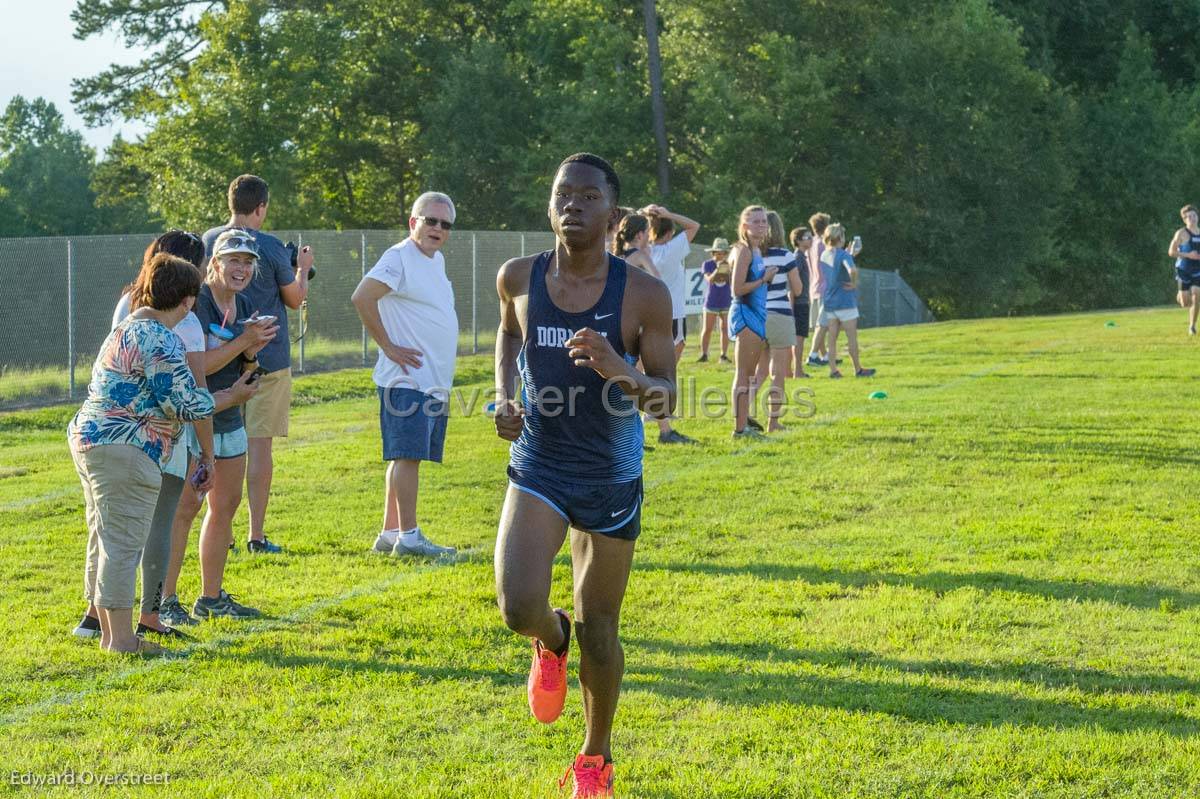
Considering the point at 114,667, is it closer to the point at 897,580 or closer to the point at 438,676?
the point at 438,676

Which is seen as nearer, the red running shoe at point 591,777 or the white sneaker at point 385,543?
the red running shoe at point 591,777

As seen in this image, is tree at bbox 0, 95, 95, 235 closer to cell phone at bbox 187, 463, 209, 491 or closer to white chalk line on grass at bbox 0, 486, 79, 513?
white chalk line on grass at bbox 0, 486, 79, 513

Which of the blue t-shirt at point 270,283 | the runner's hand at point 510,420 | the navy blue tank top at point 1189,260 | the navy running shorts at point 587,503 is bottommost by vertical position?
the navy running shorts at point 587,503

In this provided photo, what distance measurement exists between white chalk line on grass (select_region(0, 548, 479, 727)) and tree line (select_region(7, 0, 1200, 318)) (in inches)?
1384

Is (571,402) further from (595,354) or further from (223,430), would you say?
(223,430)

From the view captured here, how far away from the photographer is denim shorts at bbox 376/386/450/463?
26.6 ft

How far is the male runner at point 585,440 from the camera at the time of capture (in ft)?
14.8

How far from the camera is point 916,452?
12.1 meters

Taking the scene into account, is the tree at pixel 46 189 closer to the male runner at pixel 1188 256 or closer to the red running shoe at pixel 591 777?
the male runner at pixel 1188 256

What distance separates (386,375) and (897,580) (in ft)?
10.5

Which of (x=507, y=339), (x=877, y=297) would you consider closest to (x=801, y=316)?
(x=507, y=339)

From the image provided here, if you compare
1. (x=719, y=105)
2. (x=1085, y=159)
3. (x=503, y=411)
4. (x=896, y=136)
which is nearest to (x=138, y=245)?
(x=503, y=411)

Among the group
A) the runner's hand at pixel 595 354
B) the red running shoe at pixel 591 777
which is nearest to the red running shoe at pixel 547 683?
the red running shoe at pixel 591 777

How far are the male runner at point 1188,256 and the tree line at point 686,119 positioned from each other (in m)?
20.4
